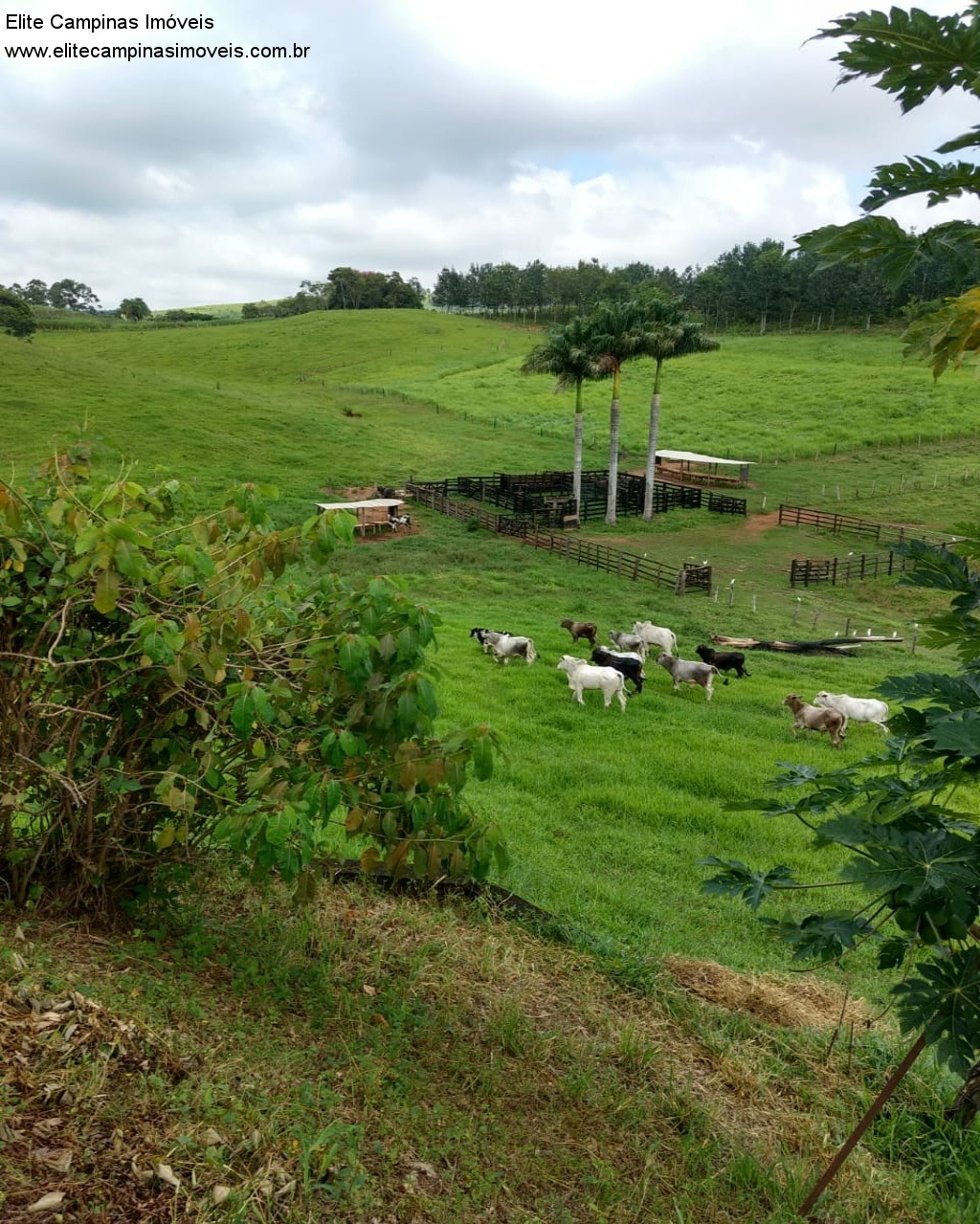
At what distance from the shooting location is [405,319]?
10244cm

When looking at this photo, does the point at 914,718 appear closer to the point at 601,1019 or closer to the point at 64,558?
the point at 601,1019

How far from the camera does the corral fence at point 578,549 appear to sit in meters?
24.2

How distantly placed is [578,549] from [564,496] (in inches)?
355

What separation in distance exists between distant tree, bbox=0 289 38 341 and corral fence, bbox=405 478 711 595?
47.8 meters

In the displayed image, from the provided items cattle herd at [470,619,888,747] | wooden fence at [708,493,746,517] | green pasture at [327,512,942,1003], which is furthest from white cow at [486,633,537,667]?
wooden fence at [708,493,746,517]

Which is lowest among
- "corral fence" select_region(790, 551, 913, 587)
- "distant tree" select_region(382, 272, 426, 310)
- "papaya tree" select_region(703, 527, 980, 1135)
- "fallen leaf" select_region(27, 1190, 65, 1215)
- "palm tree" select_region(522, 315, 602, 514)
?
"corral fence" select_region(790, 551, 913, 587)

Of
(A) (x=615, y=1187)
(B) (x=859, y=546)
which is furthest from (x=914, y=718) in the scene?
(B) (x=859, y=546)

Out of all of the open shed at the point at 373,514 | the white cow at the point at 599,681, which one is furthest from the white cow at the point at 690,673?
the open shed at the point at 373,514

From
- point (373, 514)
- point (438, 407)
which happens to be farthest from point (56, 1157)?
point (438, 407)

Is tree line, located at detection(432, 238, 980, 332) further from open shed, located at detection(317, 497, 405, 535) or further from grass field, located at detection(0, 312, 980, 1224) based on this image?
open shed, located at detection(317, 497, 405, 535)

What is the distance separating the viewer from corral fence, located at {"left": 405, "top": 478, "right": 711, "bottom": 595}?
24.2 meters

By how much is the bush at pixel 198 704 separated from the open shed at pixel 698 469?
122 feet

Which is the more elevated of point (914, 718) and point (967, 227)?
point (967, 227)

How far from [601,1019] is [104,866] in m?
2.94
